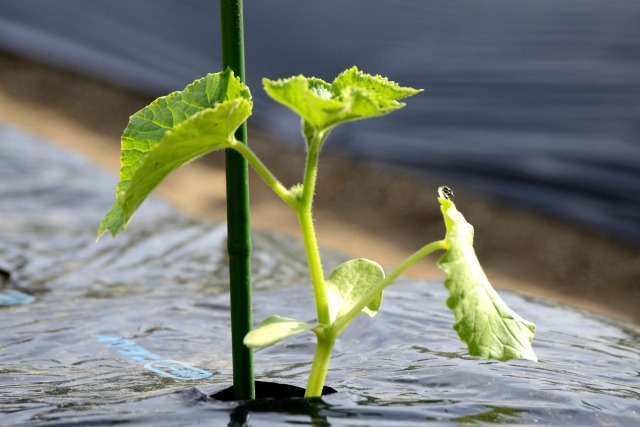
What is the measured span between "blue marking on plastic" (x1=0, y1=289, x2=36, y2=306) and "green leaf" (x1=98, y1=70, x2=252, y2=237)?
1275 mm

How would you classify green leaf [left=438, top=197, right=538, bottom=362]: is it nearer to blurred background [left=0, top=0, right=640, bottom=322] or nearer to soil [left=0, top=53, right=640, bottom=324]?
soil [left=0, top=53, right=640, bottom=324]

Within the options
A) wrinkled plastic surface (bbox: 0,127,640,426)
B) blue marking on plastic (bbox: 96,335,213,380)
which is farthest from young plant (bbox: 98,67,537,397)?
blue marking on plastic (bbox: 96,335,213,380)

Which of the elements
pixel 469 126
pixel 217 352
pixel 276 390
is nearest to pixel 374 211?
pixel 469 126

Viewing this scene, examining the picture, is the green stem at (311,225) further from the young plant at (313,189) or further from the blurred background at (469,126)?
the blurred background at (469,126)

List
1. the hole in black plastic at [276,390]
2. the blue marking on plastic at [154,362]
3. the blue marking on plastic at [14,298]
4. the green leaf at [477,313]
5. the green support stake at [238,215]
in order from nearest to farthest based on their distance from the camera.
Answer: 1. the green leaf at [477,313]
2. the green support stake at [238,215]
3. the hole in black plastic at [276,390]
4. the blue marking on plastic at [154,362]
5. the blue marking on plastic at [14,298]

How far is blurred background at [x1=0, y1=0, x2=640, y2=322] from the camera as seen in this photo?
5844 millimetres

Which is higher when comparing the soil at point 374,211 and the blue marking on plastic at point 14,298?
the soil at point 374,211

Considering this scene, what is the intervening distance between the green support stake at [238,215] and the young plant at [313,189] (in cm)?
4

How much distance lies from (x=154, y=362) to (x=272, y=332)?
702mm

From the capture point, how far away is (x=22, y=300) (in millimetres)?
2111

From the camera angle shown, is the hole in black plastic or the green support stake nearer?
the green support stake

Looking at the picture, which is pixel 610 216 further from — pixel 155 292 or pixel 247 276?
pixel 247 276

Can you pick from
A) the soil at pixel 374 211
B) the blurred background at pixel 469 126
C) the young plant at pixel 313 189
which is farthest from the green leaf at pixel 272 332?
the blurred background at pixel 469 126

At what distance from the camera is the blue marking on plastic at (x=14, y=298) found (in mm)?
2096
